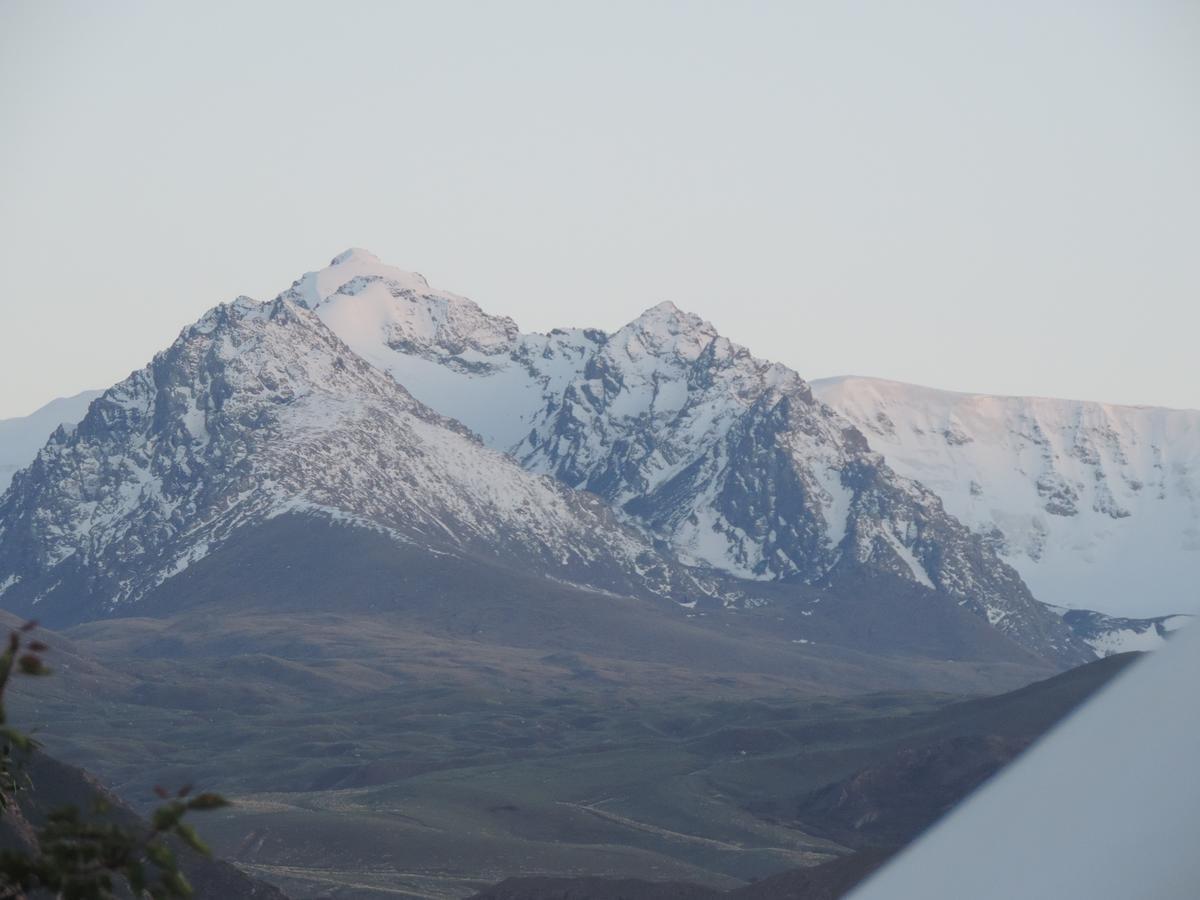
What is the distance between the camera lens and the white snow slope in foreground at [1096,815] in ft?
45.0

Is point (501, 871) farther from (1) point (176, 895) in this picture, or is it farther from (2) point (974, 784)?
(1) point (176, 895)

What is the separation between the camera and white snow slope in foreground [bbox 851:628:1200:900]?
13.7m

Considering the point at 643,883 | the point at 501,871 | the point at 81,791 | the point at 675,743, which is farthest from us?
the point at 675,743

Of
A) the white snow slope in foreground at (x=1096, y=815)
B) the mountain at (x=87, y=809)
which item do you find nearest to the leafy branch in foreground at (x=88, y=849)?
the white snow slope in foreground at (x=1096, y=815)

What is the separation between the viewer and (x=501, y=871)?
4518 inches

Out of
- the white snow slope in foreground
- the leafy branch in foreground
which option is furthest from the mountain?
the white snow slope in foreground

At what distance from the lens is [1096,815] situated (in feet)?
46.6

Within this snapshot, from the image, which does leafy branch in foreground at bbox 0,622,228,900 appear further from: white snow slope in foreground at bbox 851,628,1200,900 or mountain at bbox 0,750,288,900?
mountain at bbox 0,750,288,900

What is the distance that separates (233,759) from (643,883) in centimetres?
9962

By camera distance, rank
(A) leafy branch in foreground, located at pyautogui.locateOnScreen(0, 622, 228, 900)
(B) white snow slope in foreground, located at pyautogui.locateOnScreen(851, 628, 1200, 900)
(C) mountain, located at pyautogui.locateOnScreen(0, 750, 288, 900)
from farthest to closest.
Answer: (C) mountain, located at pyautogui.locateOnScreen(0, 750, 288, 900) < (A) leafy branch in foreground, located at pyautogui.locateOnScreen(0, 622, 228, 900) < (B) white snow slope in foreground, located at pyautogui.locateOnScreen(851, 628, 1200, 900)

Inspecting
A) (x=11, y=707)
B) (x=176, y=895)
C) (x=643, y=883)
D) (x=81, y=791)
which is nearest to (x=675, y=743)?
(x=11, y=707)

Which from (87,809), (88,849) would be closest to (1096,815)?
(88,849)

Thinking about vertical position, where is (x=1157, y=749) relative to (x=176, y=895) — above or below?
above

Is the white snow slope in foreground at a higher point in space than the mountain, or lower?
higher
